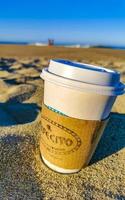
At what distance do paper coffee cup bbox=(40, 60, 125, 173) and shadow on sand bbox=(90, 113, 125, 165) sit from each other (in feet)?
Answer: 0.53

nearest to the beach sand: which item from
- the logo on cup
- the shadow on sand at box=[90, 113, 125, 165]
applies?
the shadow on sand at box=[90, 113, 125, 165]

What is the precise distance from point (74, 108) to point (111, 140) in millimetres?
548

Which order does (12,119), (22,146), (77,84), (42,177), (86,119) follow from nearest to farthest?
1. (77,84)
2. (86,119)
3. (42,177)
4. (22,146)
5. (12,119)

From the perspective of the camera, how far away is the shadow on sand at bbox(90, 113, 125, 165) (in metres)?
1.76

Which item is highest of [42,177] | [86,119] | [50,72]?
[50,72]

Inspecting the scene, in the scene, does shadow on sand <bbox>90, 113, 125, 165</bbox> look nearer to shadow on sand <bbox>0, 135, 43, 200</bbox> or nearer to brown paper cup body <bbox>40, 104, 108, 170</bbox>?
brown paper cup body <bbox>40, 104, 108, 170</bbox>

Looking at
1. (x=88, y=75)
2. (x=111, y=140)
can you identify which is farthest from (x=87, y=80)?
(x=111, y=140)

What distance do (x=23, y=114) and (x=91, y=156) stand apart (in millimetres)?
921

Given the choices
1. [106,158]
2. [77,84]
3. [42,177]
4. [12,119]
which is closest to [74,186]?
[42,177]

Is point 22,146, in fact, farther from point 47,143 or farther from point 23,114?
point 23,114

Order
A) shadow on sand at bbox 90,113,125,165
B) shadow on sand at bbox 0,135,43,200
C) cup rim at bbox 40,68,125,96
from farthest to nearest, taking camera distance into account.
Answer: shadow on sand at bbox 90,113,125,165
shadow on sand at bbox 0,135,43,200
cup rim at bbox 40,68,125,96

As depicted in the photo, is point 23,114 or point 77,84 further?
point 23,114

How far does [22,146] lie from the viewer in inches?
66.5

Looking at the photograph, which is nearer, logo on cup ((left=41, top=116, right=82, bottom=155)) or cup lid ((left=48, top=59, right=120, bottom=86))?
cup lid ((left=48, top=59, right=120, bottom=86))
